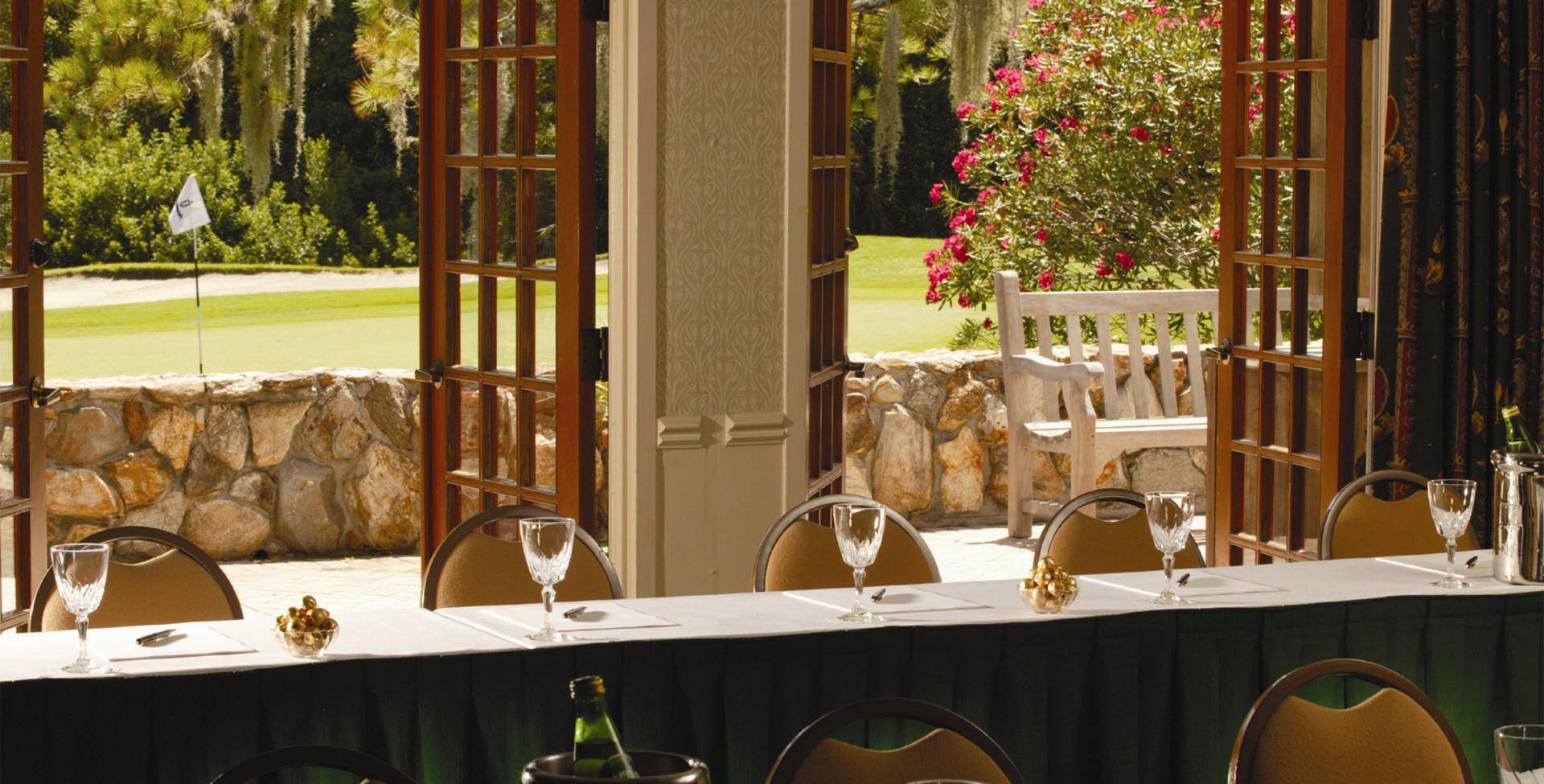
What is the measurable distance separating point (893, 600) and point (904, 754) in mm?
912

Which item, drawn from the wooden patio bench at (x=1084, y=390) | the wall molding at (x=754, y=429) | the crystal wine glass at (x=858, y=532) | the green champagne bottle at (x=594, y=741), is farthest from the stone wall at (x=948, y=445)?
the green champagne bottle at (x=594, y=741)

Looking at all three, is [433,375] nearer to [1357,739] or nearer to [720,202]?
[720,202]

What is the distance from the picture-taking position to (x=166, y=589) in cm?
310

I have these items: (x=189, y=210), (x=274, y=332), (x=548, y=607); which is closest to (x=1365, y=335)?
(x=548, y=607)

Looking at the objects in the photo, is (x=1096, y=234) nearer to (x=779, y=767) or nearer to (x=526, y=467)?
(x=526, y=467)

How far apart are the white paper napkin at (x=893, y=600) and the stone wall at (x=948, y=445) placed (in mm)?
3776

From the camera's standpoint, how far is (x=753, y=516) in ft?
14.8

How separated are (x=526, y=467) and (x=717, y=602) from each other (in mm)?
1583

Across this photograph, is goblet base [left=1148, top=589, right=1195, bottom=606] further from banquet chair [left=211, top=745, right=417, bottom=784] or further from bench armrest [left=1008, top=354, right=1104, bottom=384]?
bench armrest [left=1008, top=354, right=1104, bottom=384]

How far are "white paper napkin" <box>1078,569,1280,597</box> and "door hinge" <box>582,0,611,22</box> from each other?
1889mm

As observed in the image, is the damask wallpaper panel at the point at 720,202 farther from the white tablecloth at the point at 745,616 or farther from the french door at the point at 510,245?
the white tablecloth at the point at 745,616

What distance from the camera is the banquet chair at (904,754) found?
203 centimetres

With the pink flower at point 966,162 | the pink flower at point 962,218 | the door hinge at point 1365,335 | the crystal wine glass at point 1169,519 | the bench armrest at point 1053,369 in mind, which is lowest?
the crystal wine glass at point 1169,519

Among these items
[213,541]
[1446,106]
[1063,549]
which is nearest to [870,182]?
[213,541]
